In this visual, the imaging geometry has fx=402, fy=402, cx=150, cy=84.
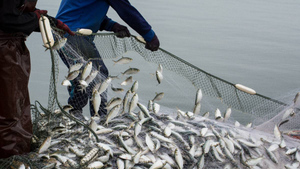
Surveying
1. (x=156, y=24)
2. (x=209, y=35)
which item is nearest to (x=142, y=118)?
(x=209, y=35)

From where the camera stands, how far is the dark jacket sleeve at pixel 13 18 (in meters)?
3.03

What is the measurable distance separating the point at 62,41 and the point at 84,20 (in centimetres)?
119

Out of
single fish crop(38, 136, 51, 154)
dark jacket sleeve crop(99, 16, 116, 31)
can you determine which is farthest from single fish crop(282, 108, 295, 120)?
single fish crop(38, 136, 51, 154)

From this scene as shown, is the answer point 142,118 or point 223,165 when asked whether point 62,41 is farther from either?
point 223,165

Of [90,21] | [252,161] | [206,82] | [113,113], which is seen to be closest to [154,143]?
[113,113]

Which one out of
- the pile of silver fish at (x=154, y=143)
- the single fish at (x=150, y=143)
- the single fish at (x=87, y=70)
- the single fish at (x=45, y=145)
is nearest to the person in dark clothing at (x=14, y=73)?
the single fish at (x=45, y=145)

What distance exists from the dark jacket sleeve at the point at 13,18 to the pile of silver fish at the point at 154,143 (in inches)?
34.1

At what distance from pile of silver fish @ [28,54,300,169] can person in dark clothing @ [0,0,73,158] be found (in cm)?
26

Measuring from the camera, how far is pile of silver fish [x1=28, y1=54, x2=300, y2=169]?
11.4ft

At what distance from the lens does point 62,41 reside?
370 cm

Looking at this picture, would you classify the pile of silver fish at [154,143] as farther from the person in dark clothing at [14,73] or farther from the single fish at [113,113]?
the person in dark clothing at [14,73]

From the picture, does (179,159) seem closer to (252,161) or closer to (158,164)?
(158,164)

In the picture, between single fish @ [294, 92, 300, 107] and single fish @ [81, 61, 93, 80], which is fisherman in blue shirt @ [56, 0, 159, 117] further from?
single fish @ [294, 92, 300, 107]

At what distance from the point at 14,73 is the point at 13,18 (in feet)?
1.43
